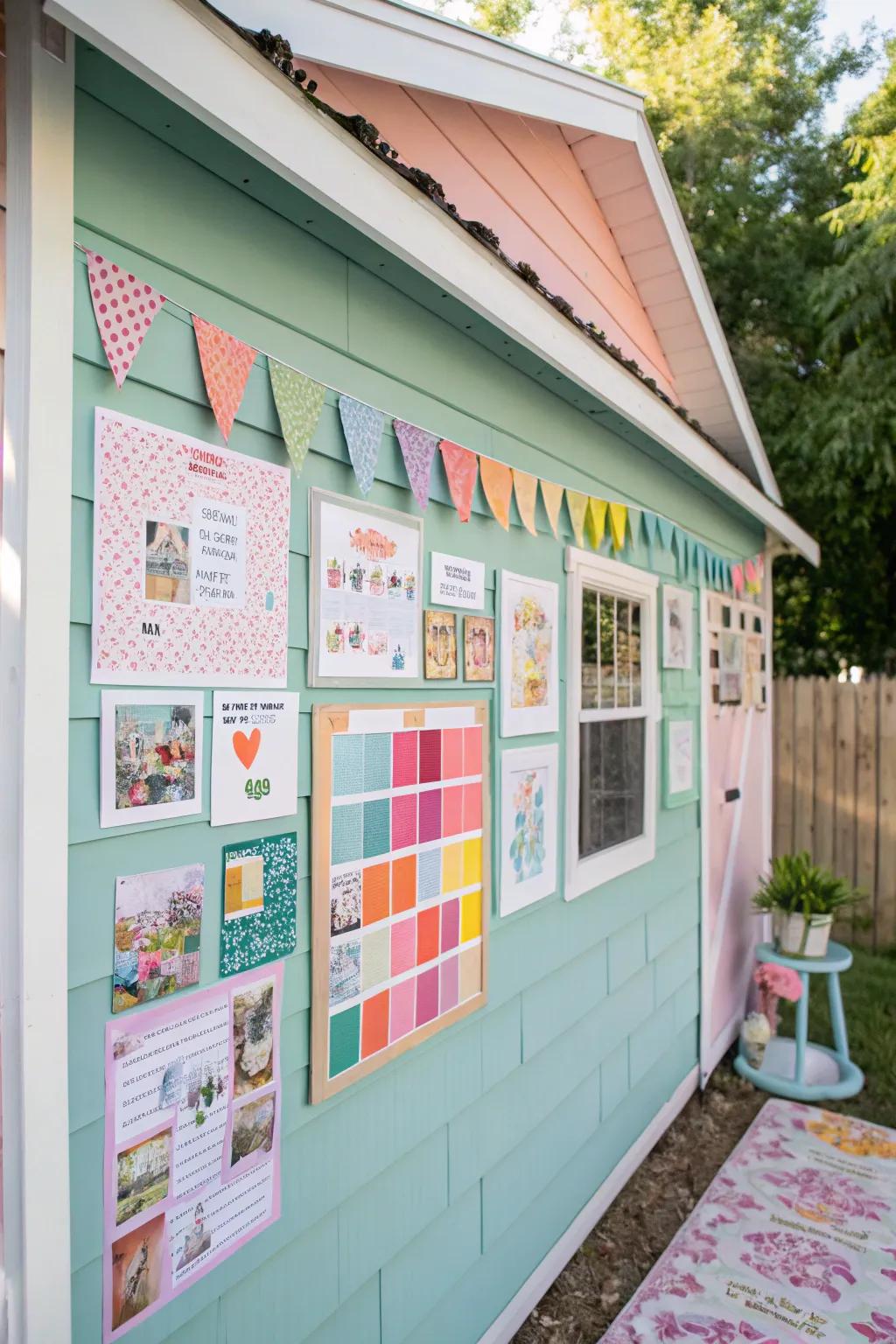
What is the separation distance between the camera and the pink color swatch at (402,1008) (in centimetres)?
201

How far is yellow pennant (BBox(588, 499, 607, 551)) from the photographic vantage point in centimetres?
301

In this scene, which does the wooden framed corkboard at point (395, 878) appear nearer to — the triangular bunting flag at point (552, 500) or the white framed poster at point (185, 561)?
the white framed poster at point (185, 561)

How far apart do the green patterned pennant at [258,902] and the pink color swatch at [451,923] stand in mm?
557

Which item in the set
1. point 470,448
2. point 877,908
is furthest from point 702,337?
point 877,908

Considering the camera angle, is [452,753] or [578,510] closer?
[452,753]

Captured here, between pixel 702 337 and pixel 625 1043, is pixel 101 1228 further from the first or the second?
pixel 702 337

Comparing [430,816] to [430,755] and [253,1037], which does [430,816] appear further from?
[253,1037]

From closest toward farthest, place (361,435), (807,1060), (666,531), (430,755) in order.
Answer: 1. (361,435)
2. (430,755)
3. (666,531)
4. (807,1060)

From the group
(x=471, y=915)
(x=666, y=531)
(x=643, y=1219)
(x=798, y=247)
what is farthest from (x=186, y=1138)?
(x=798, y=247)

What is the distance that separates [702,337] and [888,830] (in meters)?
4.24

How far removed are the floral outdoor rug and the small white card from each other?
223 centimetres

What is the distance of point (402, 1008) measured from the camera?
205 cm

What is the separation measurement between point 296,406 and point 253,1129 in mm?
1426

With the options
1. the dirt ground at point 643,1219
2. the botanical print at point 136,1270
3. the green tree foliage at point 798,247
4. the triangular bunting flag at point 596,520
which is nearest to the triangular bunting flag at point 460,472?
the triangular bunting flag at point 596,520
